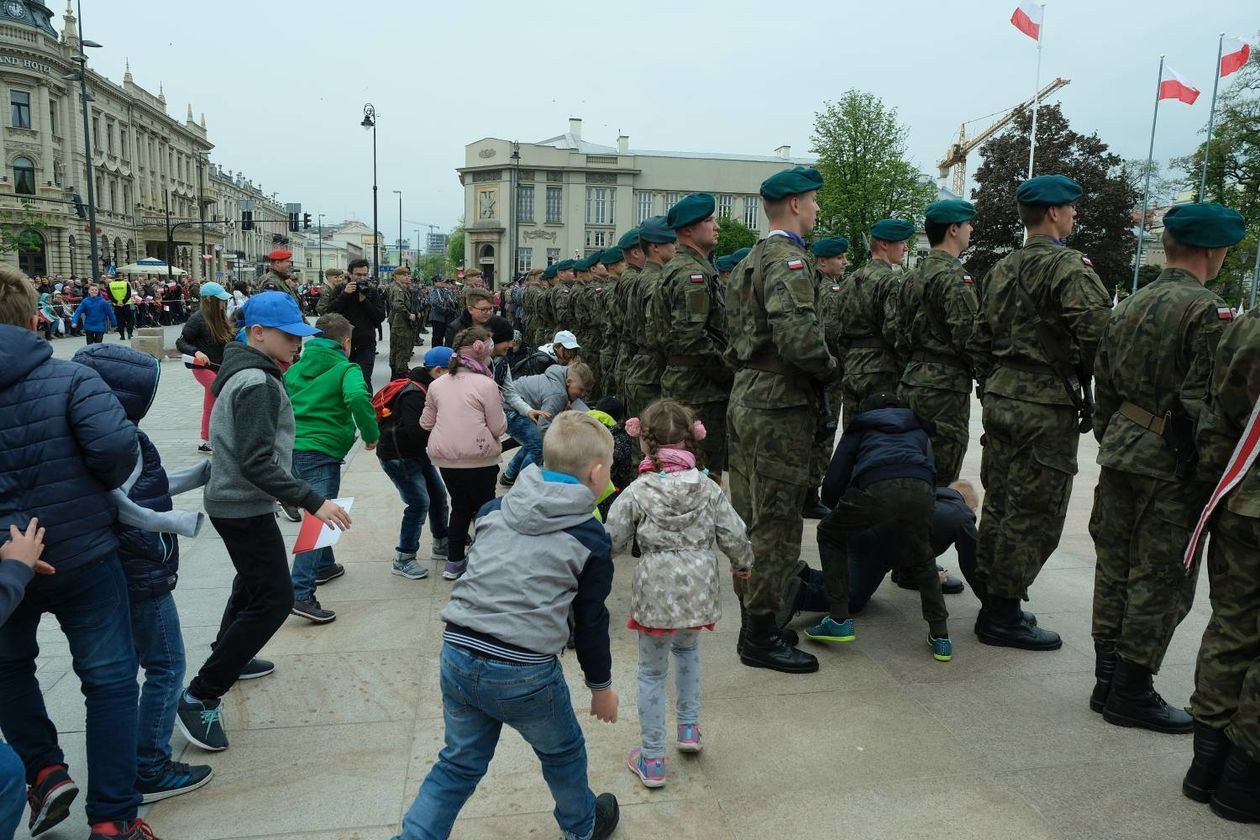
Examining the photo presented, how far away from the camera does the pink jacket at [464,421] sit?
5.45 metres

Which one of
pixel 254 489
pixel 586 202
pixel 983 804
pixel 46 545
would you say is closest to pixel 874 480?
pixel 983 804

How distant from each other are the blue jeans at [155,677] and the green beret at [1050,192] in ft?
15.0

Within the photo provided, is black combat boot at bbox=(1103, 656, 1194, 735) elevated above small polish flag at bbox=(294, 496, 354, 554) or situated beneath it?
situated beneath

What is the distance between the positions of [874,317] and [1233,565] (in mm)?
4320

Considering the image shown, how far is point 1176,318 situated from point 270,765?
13.9 ft

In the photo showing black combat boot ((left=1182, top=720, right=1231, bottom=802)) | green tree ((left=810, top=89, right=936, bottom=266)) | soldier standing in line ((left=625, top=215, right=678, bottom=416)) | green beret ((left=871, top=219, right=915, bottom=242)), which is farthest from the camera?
green tree ((left=810, top=89, right=936, bottom=266))

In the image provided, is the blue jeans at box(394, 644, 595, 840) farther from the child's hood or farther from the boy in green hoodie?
the boy in green hoodie

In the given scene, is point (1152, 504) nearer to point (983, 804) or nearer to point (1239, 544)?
point (1239, 544)

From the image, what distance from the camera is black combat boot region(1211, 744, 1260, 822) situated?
3150 millimetres

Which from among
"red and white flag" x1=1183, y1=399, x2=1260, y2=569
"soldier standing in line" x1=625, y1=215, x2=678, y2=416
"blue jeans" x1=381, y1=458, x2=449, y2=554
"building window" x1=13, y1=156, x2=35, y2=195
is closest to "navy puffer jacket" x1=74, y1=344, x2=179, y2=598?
"blue jeans" x1=381, y1=458, x2=449, y2=554

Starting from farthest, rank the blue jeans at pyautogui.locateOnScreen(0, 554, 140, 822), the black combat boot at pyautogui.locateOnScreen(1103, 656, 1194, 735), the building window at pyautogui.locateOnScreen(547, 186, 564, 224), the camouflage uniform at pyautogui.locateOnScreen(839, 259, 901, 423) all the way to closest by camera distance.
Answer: the building window at pyautogui.locateOnScreen(547, 186, 564, 224)
the camouflage uniform at pyautogui.locateOnScreen(839, 259, 901, 423)
the black combat boot at pyautogui.locateOnScreen(1103, 656, 1194, 735)
the blue jeans at pyautogui.locateOnScreen(0, 554, 140, 822)

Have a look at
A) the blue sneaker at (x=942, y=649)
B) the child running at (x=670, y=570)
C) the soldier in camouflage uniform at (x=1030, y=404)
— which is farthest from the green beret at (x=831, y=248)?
the child running at (x=670, y=570)

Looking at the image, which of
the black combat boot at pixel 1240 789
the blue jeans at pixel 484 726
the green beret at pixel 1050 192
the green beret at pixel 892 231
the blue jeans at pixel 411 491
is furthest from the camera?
the green beret at pixel 892 231

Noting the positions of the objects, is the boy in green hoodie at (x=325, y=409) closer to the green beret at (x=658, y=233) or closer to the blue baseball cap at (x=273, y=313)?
the blue baseball cap at (x=273, y=313)
